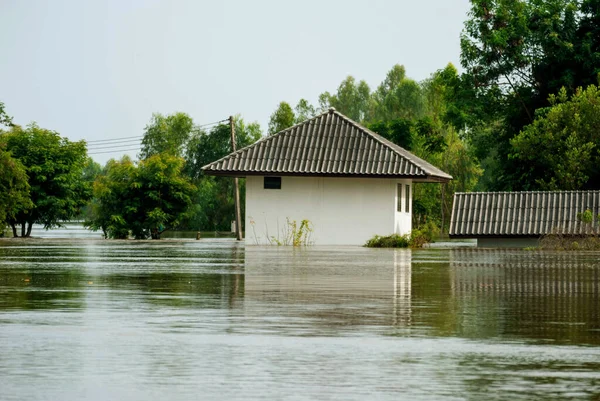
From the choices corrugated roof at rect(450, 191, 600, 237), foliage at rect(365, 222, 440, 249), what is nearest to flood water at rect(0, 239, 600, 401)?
corrugated roof at rect(450, 191, 600, 237)

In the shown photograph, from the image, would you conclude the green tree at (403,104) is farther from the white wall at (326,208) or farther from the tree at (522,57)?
the white wall at (326,208)

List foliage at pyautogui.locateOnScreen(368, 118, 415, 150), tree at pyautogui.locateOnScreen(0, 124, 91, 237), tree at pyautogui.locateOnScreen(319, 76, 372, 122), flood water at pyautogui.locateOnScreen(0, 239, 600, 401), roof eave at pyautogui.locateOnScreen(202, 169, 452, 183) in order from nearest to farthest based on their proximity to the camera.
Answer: flood water at pyautogui.locateOnScreen(0, 239, 600, 401)
roof eave at pyautogui.locateOnScreen(202, 169, 452, 183)
tree at pyautogui.locateOnScreen(0, 124, 91, 237)
foliage at pyautogui.locateOnScreen(368, 118, 415, 150)
tree at pyautogui.locateOnScreen(319, 76, 372, 122)

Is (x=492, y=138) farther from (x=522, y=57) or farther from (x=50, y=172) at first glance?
(x=50, y=172)

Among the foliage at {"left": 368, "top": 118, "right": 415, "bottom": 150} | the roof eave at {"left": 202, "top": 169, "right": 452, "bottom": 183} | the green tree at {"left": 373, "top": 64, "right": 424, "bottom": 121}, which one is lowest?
the roof eave at {"left": 202, "top": 169, "right": 452, "bottom": 183}

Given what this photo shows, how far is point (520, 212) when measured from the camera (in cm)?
4072

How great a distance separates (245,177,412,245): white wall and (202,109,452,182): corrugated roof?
2.37ft

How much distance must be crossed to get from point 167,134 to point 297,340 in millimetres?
161060

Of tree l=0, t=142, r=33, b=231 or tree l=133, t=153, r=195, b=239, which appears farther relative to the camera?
tree l=133, t=153, r=195, b=239

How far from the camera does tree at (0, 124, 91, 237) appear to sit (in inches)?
2808

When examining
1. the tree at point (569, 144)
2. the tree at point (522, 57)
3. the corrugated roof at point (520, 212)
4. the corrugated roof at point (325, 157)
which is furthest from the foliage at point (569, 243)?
the tree at point (522, 57)

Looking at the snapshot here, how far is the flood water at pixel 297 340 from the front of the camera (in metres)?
6.01

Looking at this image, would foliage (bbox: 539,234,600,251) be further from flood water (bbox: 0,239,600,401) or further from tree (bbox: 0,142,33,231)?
tree (bbox: 0,142,33,231)

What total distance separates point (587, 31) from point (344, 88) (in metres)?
105

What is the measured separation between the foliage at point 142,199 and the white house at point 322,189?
18.0 metres
